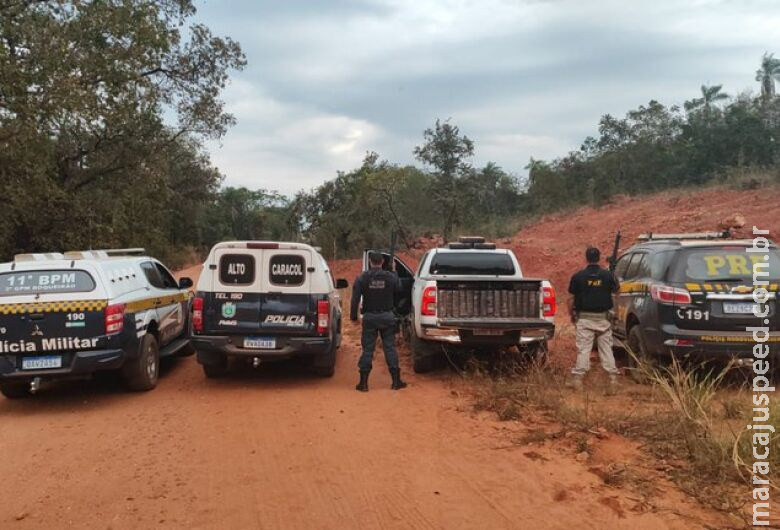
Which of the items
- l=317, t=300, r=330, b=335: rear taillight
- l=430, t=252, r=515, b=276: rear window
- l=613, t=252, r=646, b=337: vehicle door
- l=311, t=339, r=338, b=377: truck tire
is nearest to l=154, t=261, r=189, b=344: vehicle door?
l=311, t=339, r=338, b=377: truck tire

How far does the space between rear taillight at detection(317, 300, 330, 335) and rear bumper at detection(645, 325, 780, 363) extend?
4090 mm

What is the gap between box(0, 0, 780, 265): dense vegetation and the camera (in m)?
13.3

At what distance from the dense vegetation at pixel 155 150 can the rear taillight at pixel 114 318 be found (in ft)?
23.4

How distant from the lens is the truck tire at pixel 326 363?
836 centimetres

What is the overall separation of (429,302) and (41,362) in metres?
4.55

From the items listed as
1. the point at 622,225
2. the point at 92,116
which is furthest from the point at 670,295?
the point at 622,225

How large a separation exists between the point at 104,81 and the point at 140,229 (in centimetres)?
521

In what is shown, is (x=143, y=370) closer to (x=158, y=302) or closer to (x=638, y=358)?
(x=158, y=302)

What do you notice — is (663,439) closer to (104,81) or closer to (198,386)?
(198,386)

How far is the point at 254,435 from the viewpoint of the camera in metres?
5.96

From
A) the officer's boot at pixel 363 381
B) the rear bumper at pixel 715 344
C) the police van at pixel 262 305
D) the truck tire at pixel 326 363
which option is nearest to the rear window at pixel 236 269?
the police van at pixel 262 305

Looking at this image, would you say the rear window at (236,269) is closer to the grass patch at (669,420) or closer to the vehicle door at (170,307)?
the vehicle door at (170,307)

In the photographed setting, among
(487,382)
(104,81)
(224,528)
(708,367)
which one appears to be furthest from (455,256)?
(104,81)

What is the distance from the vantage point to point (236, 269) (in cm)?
821
